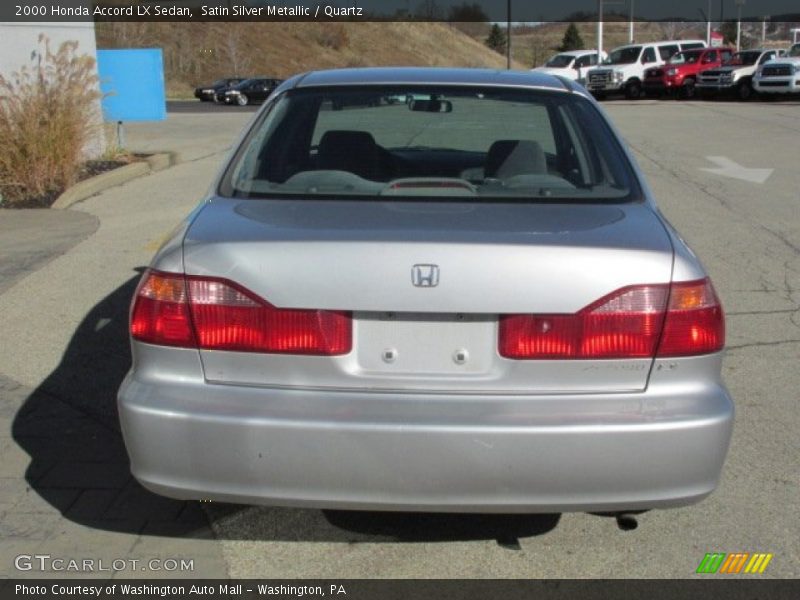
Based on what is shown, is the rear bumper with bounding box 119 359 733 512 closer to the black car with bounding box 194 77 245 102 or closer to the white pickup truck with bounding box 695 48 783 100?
the white pickup truck with bounding box 695 48 783 100

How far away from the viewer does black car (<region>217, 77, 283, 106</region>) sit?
140 feet

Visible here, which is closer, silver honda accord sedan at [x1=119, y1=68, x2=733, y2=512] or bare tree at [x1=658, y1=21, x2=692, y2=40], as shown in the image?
silver honda accord sedan at [x1=119, y1=68, x2=733, y2=512]

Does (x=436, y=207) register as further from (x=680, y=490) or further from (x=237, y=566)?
(x=237, y=566)

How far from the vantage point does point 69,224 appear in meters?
9.63

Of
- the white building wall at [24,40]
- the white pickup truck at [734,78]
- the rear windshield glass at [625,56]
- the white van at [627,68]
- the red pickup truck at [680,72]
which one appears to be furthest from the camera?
the rear windshield glass at [625,56]

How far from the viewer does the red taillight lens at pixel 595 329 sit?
2.97m

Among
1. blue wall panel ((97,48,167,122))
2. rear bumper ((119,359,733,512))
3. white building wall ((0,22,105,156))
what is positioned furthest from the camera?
blue wall panel ((97,48,167,122))

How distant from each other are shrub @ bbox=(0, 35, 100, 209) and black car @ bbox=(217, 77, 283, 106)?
31351 millimetres

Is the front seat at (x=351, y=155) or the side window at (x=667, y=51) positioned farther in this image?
the side window at (x=667, y=51)

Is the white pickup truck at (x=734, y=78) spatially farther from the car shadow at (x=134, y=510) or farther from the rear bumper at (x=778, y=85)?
the car shadow at (x=134, y=510)

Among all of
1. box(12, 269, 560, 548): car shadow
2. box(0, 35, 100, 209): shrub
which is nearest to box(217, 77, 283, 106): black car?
box(0, 35, 100, 209): shrub

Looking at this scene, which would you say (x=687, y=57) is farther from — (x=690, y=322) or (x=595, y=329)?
(x=595, y=329)

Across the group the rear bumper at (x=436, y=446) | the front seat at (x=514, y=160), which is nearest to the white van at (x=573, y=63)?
the front seat at (x=514, y=160)
